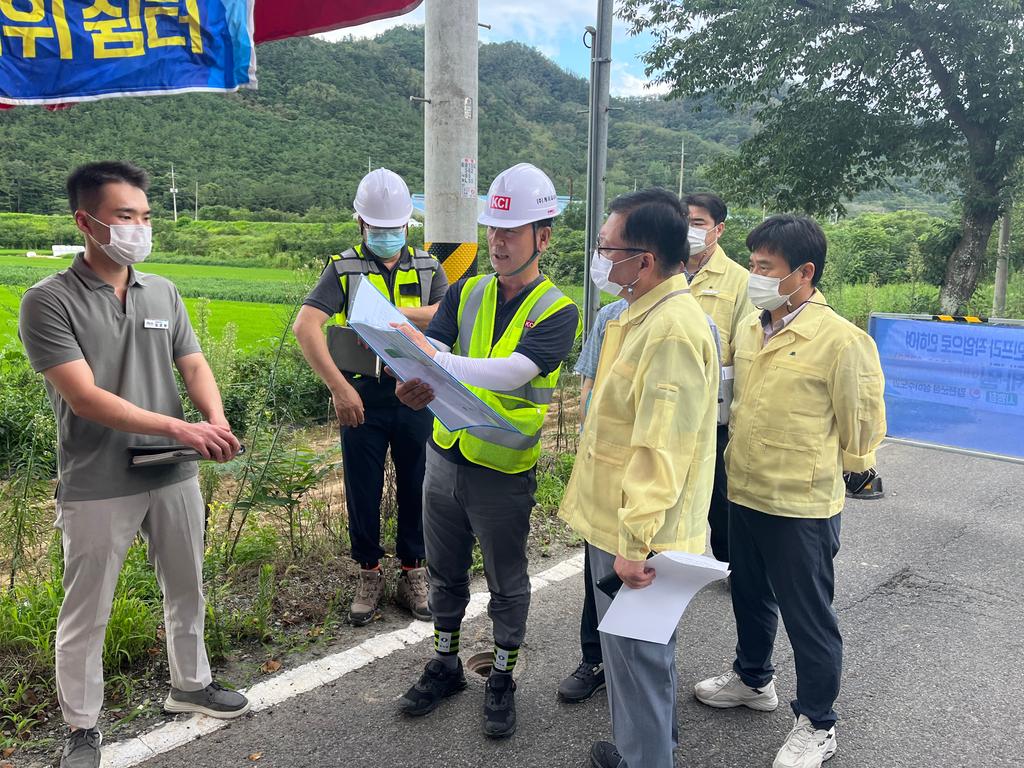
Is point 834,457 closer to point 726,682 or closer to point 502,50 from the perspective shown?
point 726,682

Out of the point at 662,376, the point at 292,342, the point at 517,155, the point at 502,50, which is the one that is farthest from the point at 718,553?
the point at 502,50

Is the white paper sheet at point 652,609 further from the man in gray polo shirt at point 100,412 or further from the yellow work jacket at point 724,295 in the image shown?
the yellow work jacket at point 724,295

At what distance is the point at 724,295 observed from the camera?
376 centimetres

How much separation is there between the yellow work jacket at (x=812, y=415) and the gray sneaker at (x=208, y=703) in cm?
205

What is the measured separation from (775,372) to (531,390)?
0.88 meters

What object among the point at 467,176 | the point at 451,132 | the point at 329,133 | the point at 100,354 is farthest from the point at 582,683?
the point at 329,133

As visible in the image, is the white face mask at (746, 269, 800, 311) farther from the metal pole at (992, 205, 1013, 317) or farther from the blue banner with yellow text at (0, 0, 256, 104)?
the metal pole at (992, 205, 1013, 317)

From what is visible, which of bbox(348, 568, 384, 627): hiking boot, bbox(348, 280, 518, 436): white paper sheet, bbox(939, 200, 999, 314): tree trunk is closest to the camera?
bbox(348, 280, 518, 436): white paper sheet

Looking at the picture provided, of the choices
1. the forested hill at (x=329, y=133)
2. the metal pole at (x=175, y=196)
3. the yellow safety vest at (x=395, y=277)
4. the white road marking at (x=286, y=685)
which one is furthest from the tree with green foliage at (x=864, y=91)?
the metal pole at (x=175, y=196)

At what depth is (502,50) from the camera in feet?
260

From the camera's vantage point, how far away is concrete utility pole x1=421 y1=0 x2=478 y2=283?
14.2 feet

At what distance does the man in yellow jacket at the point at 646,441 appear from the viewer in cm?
206

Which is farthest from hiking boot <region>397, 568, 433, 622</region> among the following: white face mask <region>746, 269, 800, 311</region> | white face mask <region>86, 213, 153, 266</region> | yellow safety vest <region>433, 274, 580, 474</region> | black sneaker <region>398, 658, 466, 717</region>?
white face mask <region>746, 269, 800, 311</region>

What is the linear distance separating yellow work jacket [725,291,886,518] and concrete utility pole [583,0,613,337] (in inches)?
113
